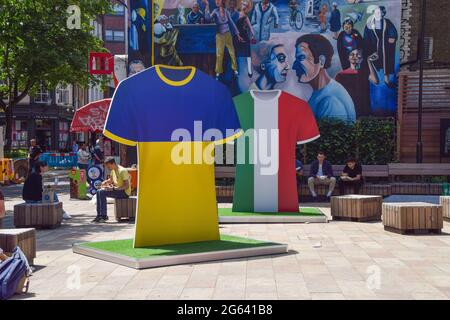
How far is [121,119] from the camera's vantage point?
9336 mm

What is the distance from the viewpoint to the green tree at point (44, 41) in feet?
97.7

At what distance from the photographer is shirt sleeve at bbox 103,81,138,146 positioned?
9242 millimetres

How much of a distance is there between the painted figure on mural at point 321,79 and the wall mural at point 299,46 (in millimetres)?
38

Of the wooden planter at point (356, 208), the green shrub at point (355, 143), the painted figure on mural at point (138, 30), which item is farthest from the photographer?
the painted figure on mural at point (138, 30)

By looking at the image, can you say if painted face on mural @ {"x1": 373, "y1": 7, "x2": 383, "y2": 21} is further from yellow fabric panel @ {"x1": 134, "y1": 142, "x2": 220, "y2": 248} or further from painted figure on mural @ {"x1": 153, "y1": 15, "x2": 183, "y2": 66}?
yellow fabric panel @ {"x1": 134, "y1": 142, "x2": 220, "y2": 248}

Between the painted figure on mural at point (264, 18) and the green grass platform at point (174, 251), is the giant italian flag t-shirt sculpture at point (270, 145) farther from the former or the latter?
the painted figure on mural at point (264, 18)

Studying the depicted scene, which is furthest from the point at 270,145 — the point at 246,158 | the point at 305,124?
the point at 305,124

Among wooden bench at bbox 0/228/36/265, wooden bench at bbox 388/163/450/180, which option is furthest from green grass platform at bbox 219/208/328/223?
wooden bench at bbox 388/163/450/180

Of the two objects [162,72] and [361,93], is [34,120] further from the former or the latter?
[162,72]

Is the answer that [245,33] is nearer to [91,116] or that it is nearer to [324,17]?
[324,17]

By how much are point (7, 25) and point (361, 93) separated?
53.4ft

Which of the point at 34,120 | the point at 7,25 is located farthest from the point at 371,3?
the point at 34,120

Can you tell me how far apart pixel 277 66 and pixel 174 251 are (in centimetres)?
1692

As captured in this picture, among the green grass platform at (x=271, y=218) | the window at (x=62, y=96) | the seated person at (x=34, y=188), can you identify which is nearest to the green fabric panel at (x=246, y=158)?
the green grass platform at (x=271, y=218)
